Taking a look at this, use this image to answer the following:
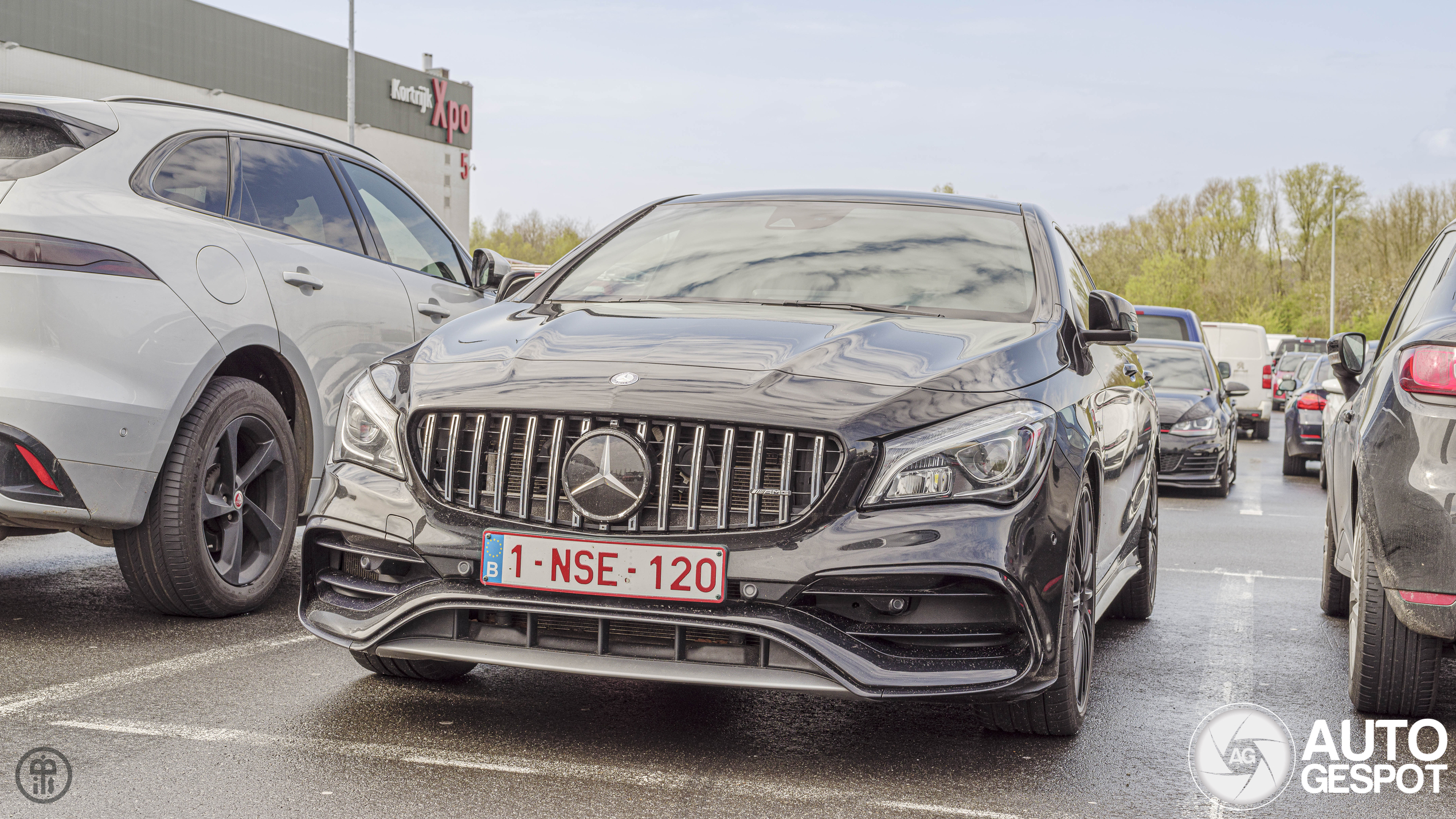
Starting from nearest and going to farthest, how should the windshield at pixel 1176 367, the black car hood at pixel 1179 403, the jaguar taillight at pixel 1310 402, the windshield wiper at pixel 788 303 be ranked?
the windshield wiper at pixel 788 303 < the black car hood at pixel 1179 403 < the windshield at pixel 1176 367 < the jaguar taillight at pixel 1310 402

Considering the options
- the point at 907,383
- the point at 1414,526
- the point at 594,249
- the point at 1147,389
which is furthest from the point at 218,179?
the point at 1414,526

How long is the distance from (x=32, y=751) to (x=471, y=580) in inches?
45.7

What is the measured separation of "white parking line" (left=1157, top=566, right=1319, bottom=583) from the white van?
709 inches

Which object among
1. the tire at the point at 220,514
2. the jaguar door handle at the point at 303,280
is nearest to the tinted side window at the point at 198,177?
the jaguar door handle at the point at 303,280

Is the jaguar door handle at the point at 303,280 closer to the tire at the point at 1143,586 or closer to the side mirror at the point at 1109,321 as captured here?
the side mirror at the point at 1109,321

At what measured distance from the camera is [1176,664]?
17.4 feet

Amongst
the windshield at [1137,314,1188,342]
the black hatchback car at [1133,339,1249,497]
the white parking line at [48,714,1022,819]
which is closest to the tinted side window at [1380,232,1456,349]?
the white parking line at [48,714,1022,819]

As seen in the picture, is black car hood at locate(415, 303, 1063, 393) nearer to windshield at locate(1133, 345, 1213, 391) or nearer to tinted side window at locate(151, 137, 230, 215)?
tinted side window at locate(151, 137, 230, 215)

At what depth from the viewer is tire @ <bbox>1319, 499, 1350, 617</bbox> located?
634cm

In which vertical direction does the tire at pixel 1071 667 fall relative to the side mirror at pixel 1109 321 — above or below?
below

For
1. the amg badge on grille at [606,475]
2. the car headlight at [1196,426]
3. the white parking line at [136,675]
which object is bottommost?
the white parking line at [136,675]

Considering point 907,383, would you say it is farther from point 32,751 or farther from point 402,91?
point 402,91

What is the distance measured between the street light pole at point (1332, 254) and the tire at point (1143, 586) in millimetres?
61439

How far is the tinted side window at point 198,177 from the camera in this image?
5223mm
